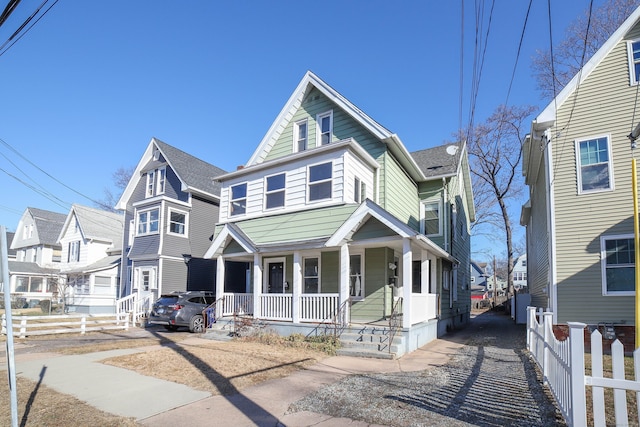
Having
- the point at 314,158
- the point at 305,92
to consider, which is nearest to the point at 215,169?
the point at 305,92

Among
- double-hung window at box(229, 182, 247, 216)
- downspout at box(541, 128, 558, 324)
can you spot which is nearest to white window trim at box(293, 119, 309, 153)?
double-hung window at box(229, 182, 247, 216)

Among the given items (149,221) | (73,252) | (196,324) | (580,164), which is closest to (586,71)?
(580,164)

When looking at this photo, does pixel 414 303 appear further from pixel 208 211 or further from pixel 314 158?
pixel 208 211

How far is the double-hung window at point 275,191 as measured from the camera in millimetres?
15416

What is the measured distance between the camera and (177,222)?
22.8m

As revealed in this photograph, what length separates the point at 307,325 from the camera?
42.0 feet

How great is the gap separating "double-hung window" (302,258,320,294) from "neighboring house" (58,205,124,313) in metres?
15.0

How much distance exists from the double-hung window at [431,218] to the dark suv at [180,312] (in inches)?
406

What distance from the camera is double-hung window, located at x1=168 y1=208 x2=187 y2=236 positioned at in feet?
73.5

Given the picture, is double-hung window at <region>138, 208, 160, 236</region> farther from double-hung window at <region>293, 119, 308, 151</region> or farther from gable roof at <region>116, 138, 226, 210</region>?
double-hung window at <region>293, 119, 308, 151</region>

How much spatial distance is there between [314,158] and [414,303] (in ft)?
19.8

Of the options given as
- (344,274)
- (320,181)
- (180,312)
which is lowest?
(180,312)

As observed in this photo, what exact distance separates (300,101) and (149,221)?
39.2 ft

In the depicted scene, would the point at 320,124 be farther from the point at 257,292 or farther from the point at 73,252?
the point at 73,252
